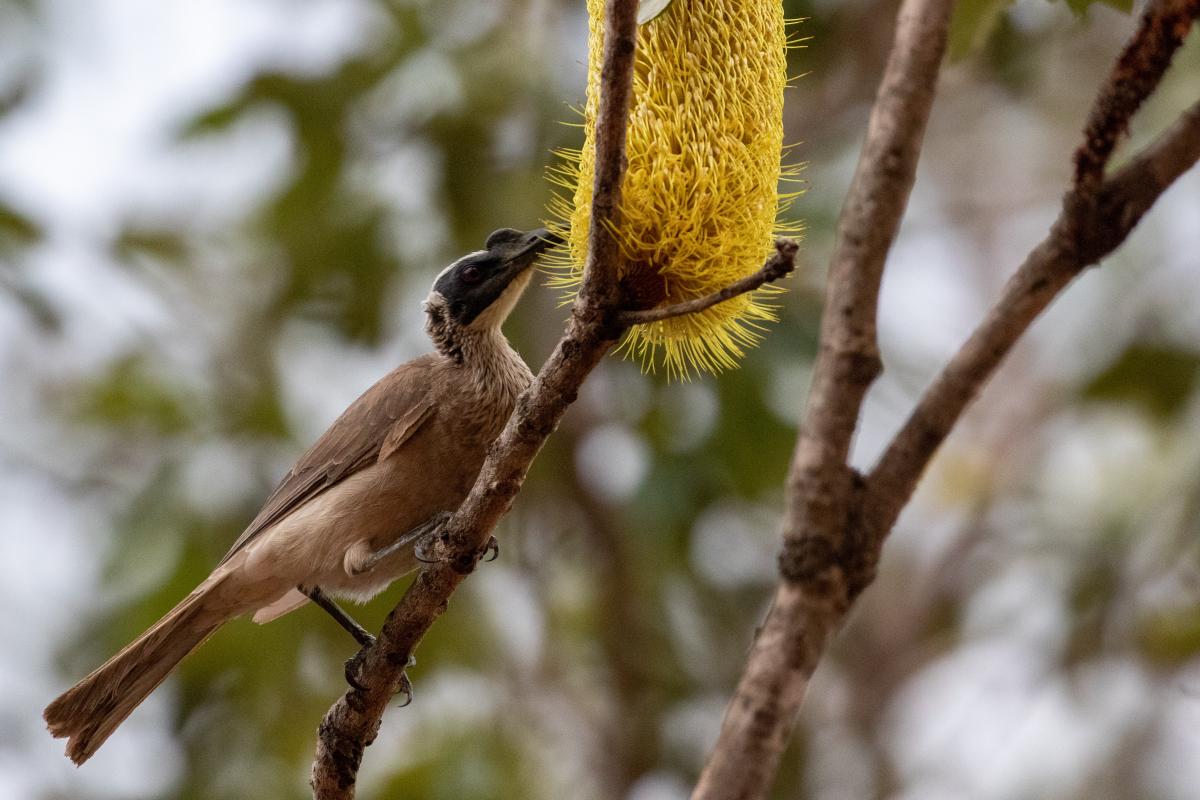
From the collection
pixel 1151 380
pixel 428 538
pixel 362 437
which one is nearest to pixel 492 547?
pixel 428 538

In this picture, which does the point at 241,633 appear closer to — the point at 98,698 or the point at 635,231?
the point at 98,698

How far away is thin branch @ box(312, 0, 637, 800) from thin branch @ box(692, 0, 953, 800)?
0.52 m

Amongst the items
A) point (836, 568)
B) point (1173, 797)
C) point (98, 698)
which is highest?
point (836, 568)

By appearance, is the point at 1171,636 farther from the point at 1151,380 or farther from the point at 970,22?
the point at 970,22

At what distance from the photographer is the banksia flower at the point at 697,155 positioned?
8.52ft

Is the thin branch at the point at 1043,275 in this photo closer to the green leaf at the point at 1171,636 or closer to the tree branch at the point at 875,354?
the tree branch at the point at 875,354

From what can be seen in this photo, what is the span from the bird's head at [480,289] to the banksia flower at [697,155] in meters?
1.94

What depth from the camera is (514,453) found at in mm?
2828

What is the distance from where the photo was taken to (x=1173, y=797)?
939cm

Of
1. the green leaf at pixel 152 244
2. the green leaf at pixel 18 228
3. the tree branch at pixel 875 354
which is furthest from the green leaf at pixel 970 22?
the green leaf at pixel 152 244

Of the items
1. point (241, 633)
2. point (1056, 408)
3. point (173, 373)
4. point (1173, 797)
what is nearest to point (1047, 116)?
point (1056, 408)

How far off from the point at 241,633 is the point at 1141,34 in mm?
5194

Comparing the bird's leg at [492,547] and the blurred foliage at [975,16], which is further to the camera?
the bird's leg at [492,547]

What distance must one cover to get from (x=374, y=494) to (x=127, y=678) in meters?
1.06
